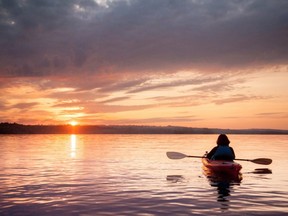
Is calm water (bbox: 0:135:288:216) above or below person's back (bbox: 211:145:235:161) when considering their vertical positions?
below

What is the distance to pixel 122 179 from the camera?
72.7 ft

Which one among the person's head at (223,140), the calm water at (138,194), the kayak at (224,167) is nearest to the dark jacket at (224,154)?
the person's head at (223,140)

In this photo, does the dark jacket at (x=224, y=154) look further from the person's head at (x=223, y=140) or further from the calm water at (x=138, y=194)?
the calm water at (x=138, y=194)

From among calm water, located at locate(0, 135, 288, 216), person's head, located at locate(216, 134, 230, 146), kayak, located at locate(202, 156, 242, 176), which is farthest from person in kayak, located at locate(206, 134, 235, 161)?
calm water, located at locate(0, 135, 288, 216)

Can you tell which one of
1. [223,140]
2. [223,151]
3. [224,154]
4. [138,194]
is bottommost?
[138,194]

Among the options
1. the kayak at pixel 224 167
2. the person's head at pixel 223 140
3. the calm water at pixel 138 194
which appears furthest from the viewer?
the person's head at pixel 223 140

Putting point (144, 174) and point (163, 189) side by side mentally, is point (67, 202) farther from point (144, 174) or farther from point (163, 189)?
point (144, 174)

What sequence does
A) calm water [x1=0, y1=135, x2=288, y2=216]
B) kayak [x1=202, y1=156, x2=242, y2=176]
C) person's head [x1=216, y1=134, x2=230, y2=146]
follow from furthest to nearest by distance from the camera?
person's head [x1=216, y1=134, x2=230, y2=146], kayak [x1=202, y1=156, x2=242, y2=176], calm water [x1=0, y1=135, x2=288, y2=216]

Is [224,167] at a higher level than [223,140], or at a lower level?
lower

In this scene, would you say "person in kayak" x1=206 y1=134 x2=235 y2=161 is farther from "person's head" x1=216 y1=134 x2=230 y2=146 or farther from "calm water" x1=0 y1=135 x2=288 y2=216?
"calm water" x1=0 y1=135 x2=288 y2=216

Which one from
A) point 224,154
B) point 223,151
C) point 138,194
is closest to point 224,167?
point 224,154

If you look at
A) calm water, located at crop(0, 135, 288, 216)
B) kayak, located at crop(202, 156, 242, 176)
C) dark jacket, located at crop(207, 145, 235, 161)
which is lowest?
calm water, located at crop(0, 135, 288, 216)

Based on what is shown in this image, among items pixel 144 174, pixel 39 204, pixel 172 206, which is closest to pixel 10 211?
pixel 39 204

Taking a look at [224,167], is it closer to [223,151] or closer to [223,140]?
[223,151]
